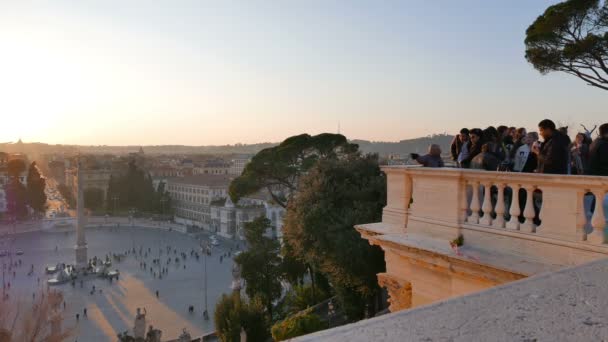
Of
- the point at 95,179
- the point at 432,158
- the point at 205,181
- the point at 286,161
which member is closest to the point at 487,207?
the point at 432,158

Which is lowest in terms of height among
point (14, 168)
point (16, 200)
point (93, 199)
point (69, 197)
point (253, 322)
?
point (69, 197)

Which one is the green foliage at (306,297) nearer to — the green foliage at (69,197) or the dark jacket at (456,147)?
the dark jacket at (456,147)

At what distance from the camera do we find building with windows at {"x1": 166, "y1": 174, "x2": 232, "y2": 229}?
6303 cm

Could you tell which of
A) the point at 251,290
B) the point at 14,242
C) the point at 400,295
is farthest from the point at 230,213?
the point at 400,295

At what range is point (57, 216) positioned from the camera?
2446 inches

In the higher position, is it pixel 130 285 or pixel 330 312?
pixel 330 312

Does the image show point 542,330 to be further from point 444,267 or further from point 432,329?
point 444,267

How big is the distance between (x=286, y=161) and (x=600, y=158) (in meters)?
18.4

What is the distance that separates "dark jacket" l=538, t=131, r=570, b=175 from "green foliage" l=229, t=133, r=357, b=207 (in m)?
17.4

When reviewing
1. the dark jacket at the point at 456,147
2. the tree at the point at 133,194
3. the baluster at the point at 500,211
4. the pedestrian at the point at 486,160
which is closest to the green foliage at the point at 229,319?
the dark jacket at the point at 456,147

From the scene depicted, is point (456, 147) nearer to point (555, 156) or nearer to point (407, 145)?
point (555, 156)

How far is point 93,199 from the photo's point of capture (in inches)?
2749

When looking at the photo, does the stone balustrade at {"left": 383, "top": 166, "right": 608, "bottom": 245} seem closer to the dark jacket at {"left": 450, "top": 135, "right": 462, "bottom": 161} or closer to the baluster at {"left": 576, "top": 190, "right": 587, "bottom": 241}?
the baluster at {"left": 576, "top": 190, "right": 587, "bottom": 241}

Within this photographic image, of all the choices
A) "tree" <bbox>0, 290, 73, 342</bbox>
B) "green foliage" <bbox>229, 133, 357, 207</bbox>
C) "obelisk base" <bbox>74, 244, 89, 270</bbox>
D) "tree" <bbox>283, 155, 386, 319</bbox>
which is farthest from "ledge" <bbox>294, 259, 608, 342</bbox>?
"obelisk base" <bbox>74, 244, 89, 270</bbox>
